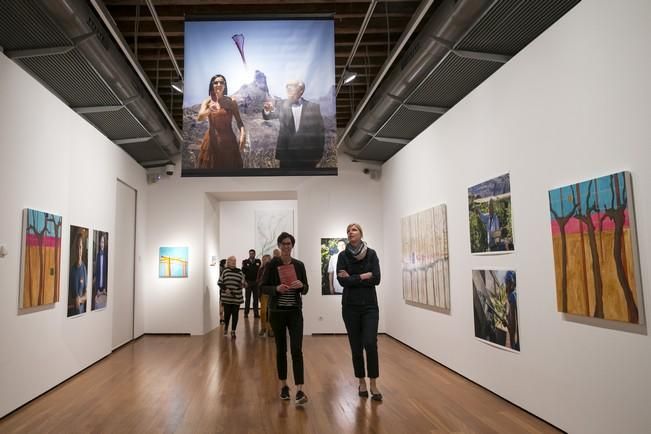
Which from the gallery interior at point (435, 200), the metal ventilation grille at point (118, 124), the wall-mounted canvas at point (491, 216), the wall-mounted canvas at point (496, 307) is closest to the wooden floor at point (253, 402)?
the gallery interior at point (435, 200)

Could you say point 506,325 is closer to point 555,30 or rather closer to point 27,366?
point 555,30

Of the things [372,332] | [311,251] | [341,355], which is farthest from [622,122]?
[311,251]

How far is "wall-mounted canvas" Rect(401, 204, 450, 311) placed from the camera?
7.12 metres

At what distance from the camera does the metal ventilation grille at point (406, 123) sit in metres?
8.01

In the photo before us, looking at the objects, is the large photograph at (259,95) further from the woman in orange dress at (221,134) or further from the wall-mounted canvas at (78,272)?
the wall-mounted canvas at (78,272)

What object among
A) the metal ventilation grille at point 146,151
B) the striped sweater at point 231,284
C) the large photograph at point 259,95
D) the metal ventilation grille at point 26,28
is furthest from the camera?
the striped sweater at point 231,284

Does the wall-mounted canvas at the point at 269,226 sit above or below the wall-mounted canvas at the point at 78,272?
above

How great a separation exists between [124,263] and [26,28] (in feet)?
19.5

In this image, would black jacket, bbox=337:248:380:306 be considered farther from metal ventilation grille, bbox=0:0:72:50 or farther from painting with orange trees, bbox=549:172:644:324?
metal ventilation grille, bbox=0:0:72:50

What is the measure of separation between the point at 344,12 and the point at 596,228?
15.3 ft

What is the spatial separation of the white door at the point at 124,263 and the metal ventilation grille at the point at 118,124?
116cm

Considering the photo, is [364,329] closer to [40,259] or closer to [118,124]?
[40,259]

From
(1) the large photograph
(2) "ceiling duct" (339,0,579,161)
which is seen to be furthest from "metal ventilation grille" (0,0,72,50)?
(2) "ceiling duct" (339,0,579,161)

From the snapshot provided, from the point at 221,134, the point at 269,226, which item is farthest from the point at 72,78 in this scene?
the point at 269,226
